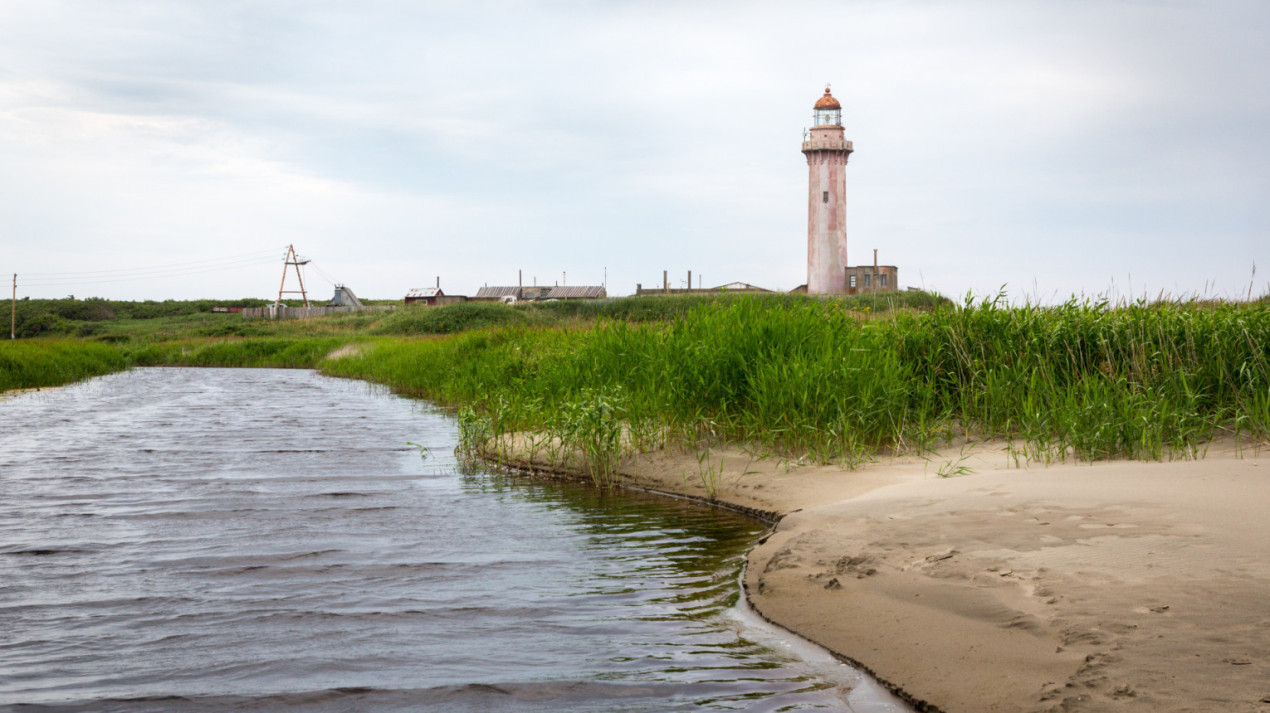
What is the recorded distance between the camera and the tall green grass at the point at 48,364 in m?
27.1

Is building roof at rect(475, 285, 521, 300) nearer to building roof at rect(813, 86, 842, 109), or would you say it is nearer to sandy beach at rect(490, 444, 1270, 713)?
building roof at rect(813, 86, 842, 109)

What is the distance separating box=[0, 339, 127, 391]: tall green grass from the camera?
2712cm

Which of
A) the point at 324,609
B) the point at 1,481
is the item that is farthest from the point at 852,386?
the point at 1,481

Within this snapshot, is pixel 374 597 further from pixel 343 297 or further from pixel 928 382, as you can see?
pixel 343 297

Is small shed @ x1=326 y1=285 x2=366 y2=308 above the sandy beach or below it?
above

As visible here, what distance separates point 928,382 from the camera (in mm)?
10734

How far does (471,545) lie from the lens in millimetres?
7359

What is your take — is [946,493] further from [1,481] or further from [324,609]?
[1,481]

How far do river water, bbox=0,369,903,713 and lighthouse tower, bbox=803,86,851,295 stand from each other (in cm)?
4846

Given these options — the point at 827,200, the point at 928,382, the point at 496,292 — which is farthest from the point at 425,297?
the point at 928,382

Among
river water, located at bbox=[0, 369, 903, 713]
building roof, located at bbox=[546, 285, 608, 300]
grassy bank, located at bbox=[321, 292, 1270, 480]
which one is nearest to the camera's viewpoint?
river water, located at bbox=[0, 369, 903, 713]

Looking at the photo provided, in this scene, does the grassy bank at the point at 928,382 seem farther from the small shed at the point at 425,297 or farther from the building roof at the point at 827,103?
the small shed at the point at 425,297

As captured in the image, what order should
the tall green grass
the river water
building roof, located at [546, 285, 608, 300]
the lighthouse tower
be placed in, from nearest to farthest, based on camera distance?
1. the river water
2. the tall green grass
3. the lighthouse tower
4. building roof, located at [546, 285, 608, 300]

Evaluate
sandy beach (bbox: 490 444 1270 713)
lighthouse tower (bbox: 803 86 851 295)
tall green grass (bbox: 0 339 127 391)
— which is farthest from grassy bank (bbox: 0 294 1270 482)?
lighthouse tower (bbox: 803 86 851 295)
